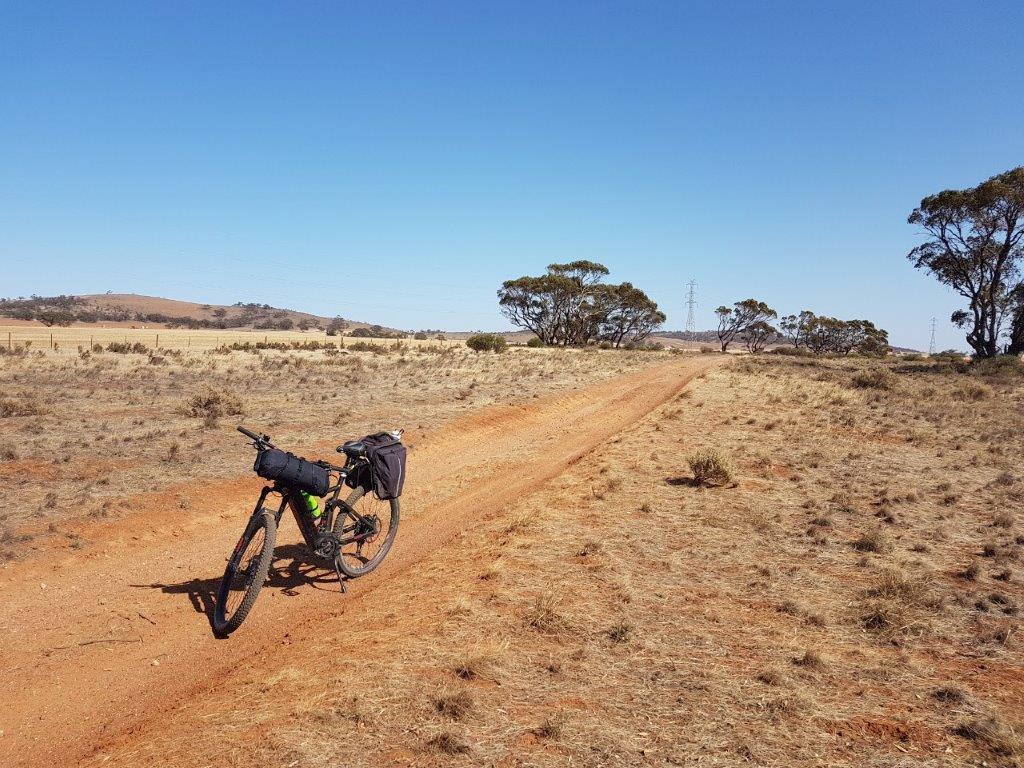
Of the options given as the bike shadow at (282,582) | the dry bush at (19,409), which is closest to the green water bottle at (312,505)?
the bike shadow at (282,582)

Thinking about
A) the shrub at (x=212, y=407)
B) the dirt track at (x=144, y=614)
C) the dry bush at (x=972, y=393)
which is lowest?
the dirt track at (x=144, y=614)

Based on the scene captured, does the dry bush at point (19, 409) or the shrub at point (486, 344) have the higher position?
the shrub at point (486, 344)

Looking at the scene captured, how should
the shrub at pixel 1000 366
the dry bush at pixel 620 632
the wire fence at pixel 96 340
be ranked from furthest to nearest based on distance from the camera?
the wire fence at pixel 96 340 → the shrub at pixel 1000 366 → the dry bush at pixel 620 632

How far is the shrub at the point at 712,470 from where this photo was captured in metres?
10.3

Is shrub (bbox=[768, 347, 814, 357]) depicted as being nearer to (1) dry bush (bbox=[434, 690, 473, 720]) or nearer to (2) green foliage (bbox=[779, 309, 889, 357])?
(2) green foliage (bbox=[779, 309, 889, 357])

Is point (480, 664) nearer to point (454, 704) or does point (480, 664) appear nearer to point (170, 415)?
point (454, 704)

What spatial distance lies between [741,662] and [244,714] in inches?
142

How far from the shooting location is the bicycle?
5328 millimetres

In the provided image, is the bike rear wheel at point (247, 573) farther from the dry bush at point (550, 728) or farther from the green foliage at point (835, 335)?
the green foliage at point (835, 335)

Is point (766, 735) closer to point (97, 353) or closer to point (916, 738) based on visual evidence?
point (916, 738)

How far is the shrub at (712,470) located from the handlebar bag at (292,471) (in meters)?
6.81

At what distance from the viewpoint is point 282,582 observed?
20.9ft

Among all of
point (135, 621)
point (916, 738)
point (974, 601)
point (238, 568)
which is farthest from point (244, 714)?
point (974, 601)

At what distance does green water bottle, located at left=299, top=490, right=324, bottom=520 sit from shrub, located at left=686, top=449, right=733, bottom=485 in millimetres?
6672
